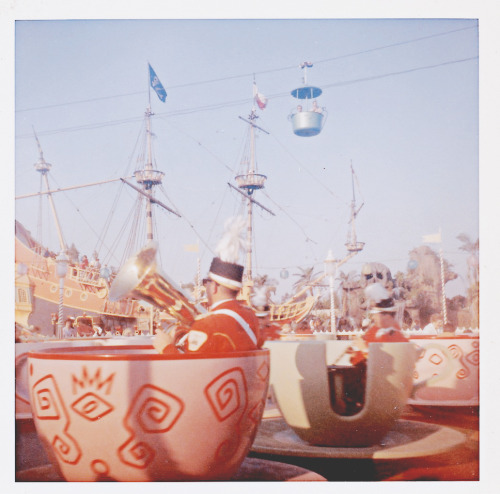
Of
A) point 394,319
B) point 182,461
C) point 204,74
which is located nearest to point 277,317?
point 394,319

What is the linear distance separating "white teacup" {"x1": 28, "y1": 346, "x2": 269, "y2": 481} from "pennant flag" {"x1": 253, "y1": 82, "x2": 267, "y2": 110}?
1932 mm

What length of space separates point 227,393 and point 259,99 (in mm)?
2110

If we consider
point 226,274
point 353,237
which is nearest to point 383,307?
point 353,237

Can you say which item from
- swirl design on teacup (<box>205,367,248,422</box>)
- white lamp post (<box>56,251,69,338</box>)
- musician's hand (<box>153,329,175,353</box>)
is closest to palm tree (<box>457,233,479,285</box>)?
swirl design on teacup (<box>205,367,248,422</box>)

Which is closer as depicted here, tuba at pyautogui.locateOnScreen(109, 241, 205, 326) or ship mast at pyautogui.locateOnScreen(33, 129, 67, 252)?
tuba at pyautogui.locateOnScreen(109, 241, 205, 326)

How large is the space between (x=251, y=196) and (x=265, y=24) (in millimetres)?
1061

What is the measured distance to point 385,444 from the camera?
3246mm

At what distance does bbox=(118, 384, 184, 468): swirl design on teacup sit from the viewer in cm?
224

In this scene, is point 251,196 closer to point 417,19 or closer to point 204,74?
point 204,74

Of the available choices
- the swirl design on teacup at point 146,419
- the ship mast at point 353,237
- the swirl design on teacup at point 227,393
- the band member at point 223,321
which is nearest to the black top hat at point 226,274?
the band member at point 223,321

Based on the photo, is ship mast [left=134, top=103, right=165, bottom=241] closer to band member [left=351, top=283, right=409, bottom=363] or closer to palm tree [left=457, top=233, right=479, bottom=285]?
band member [left=351, top=283, right=409, bottom=363]

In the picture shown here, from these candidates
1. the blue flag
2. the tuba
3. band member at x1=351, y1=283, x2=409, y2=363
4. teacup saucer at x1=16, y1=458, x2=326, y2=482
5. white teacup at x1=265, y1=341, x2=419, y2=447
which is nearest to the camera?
the tuba

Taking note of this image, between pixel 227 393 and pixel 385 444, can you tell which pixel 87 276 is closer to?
pixel 227 393

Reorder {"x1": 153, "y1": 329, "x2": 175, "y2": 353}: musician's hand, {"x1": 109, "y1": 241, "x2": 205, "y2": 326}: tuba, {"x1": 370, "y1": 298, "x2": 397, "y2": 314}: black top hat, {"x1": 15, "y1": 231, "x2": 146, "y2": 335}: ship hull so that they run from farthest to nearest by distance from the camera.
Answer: {"x1": 370, "y1": 298, "x2": 397, "y2": 314}: black top hat < {"x1": 15, "y1": 231, "x2": 146, "y2": 335}: ship hull < {"x1": 109, "y1": 241, "x2": 205, "y2": 326}: tuba < {"x1": 153, "y1": 329, "x2": 175, "y2": 353}: musician's hand
